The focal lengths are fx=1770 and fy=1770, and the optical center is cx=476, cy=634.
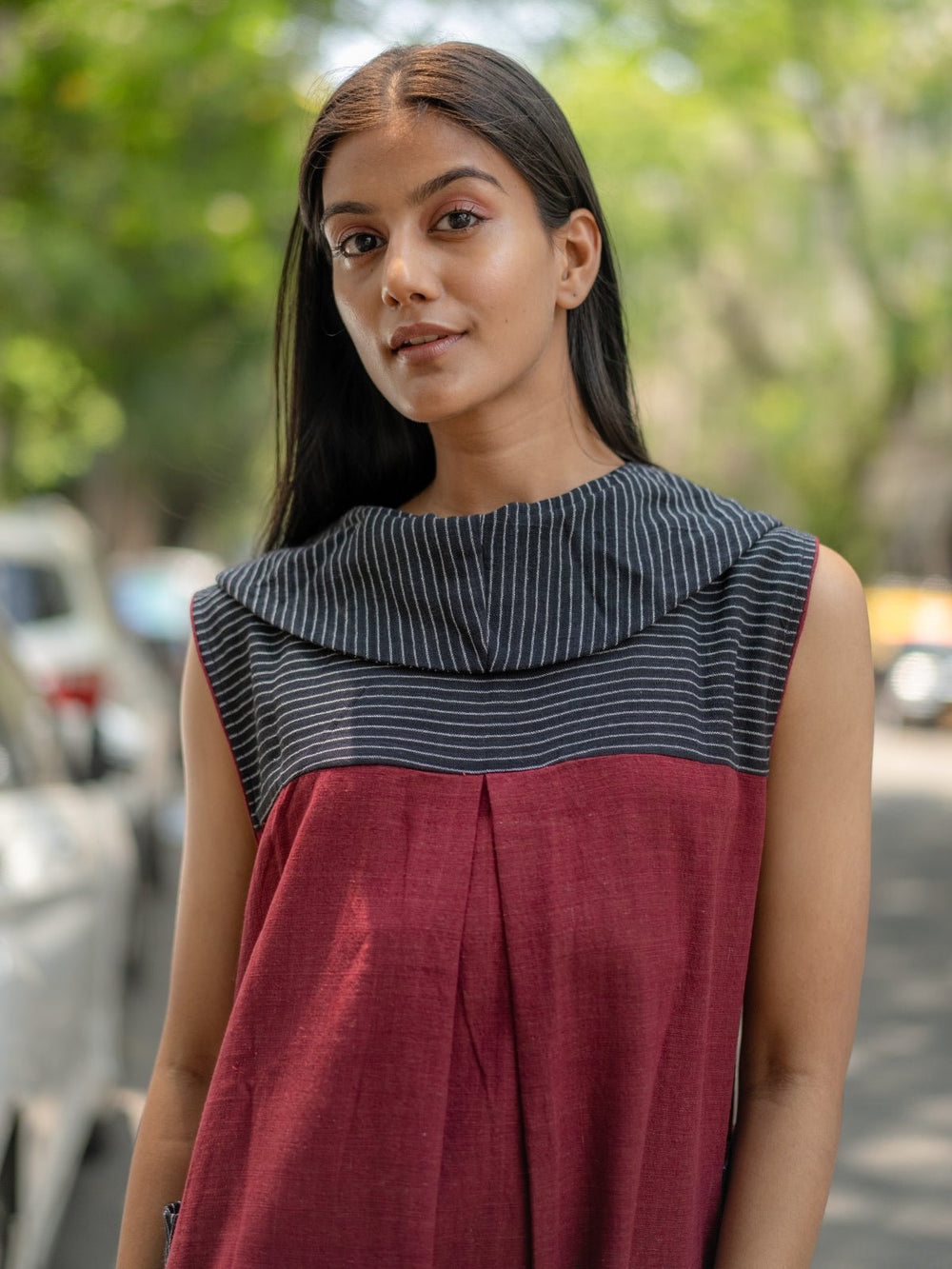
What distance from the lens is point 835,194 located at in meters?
19.2

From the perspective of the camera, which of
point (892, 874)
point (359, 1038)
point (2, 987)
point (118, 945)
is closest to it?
point (359, 1038)

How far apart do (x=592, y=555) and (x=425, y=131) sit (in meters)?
0.47

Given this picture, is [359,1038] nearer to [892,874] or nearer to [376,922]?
[376,922]

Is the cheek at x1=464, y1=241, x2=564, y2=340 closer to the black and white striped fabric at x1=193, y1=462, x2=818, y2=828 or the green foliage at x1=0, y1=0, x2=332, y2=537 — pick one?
the black and white striped fabric at x1=193, y1=462, x2=818, y2=828

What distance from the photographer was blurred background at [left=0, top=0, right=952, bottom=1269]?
14.7 ft

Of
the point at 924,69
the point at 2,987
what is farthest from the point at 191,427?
the point at 2,987

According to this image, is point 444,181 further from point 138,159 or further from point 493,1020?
point 138,159

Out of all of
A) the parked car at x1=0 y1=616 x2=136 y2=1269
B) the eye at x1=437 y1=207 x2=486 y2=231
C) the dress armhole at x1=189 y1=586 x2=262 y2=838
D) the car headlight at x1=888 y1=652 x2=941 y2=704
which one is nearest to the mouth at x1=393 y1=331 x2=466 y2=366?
the eye at x1=437 y1=207 x2=486 y2=231

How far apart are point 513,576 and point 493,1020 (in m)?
0.46

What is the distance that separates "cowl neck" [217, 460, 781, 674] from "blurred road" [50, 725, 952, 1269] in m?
2.94

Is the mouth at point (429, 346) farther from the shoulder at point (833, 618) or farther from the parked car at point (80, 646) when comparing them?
the parked car at point (80, 646)

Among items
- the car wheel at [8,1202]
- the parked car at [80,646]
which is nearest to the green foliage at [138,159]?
the parked car at [80,646]

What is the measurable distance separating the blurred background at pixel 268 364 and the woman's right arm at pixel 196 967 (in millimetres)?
368

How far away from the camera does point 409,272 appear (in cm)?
182
